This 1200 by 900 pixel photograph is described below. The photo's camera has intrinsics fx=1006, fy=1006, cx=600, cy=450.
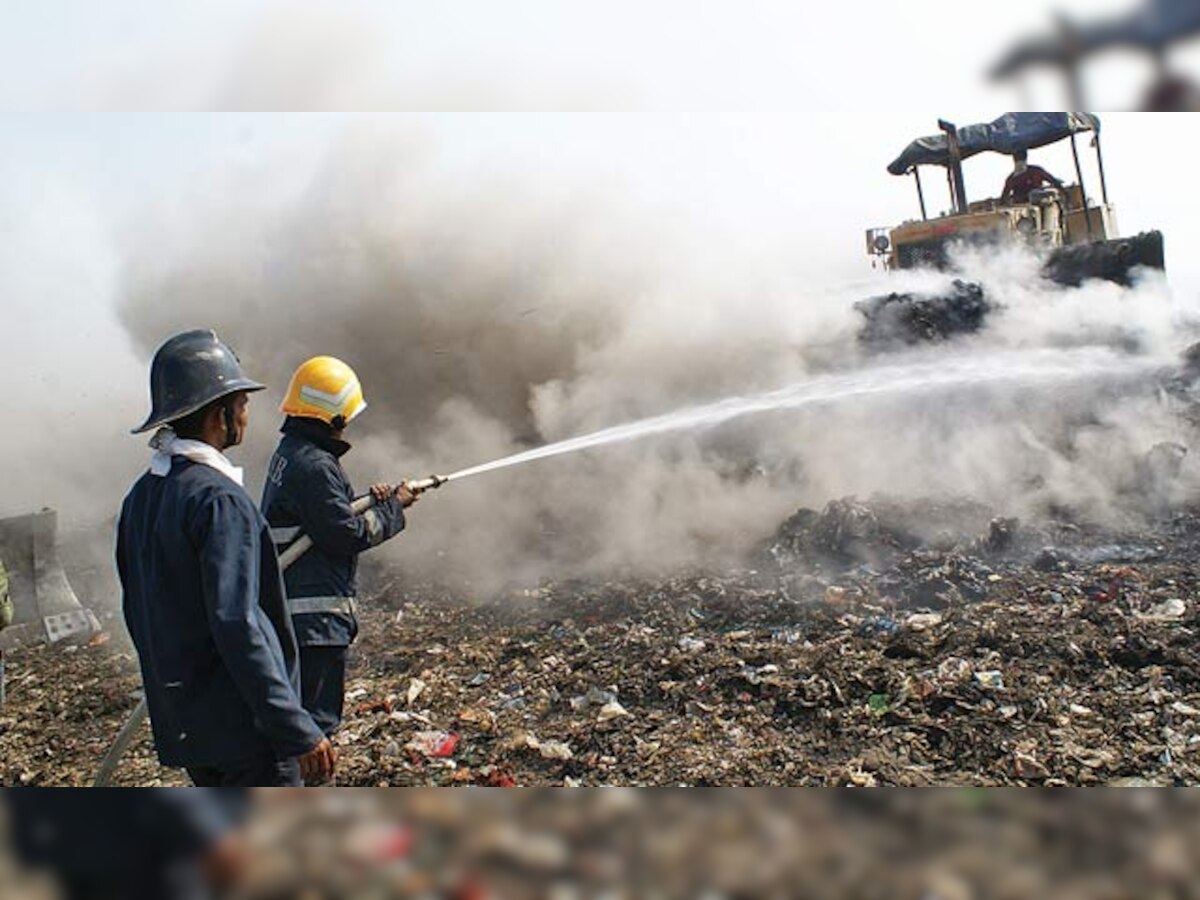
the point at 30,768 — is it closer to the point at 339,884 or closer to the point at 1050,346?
the point at 339,884

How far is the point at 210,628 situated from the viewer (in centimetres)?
224

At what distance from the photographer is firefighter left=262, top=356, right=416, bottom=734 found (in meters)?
3.12

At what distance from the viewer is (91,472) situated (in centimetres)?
713

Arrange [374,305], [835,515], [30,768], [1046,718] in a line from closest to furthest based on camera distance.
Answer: [1046,718] < [30,768] < [835,515] < [374,305]

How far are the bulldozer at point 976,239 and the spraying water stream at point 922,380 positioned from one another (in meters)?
0.30

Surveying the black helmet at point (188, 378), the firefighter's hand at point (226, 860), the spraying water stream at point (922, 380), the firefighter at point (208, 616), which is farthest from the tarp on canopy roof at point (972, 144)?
the firefighter's hand at point (226, 860)

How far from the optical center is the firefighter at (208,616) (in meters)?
2.22

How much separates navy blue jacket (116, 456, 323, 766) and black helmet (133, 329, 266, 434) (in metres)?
0.15

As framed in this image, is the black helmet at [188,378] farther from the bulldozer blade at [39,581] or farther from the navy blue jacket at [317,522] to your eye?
the bulldozer blade at [39,581]

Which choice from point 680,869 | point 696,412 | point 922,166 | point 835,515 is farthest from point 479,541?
point 680,869

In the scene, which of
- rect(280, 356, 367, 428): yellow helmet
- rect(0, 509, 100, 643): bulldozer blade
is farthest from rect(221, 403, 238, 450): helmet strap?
rect(0, 509, 100, 643): bulldozer blade

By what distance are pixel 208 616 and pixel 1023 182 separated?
7.73 m

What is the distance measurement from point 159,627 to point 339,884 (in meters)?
0.81

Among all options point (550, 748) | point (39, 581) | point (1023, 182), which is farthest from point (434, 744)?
point (1023, 182)
